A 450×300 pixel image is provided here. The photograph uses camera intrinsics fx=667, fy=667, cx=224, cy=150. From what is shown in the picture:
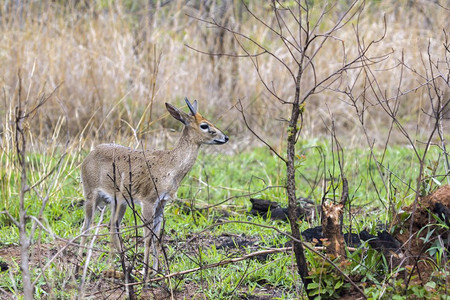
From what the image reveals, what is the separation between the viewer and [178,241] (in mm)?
4949

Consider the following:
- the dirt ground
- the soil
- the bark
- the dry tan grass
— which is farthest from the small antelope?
the dry tan grass

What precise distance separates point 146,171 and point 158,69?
5.13 meters

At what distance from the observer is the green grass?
12.8ft

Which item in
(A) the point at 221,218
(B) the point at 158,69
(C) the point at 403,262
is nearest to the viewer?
(C) the point at 403,262

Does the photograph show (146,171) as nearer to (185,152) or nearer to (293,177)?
(185,152)

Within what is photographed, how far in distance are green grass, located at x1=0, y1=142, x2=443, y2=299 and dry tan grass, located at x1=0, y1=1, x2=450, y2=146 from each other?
133 cm

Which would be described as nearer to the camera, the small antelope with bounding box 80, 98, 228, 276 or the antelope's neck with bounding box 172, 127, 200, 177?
the small antelope with bounding box 80, 98, 228, 276

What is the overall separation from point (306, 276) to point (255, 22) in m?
8.41

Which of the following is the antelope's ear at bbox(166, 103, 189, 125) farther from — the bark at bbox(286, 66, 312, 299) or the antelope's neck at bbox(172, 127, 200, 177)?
the bark at bbox(286, 66, 312, 299)

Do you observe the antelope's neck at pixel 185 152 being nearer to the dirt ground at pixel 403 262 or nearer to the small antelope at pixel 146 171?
the small antelope at pixel 146 171

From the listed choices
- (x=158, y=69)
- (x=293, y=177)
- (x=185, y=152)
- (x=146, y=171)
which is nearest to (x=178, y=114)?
(x=185, y=152)

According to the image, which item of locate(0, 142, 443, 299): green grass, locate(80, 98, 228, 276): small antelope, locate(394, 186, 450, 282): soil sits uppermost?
locate(394, 186, 450, 282): soil

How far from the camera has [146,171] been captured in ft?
15.0

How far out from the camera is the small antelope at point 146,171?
446 centimetres
